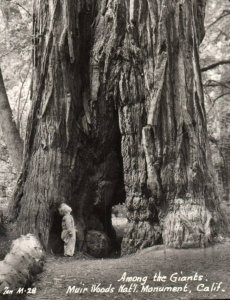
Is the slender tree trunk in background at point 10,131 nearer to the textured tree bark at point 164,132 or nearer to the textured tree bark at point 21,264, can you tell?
the textured tree bark at point 164,132

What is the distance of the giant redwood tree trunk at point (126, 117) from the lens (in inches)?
244

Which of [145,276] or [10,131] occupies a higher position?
[10,131]

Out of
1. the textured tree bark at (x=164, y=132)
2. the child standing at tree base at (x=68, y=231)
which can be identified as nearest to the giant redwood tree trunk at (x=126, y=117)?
the textured tree bark at (x=164, y=132)

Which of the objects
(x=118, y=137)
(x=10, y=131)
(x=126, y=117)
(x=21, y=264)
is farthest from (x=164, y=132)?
(x=10, y=131)

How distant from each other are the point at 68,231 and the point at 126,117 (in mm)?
1815

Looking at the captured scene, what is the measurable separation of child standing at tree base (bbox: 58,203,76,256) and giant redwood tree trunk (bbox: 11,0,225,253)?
7.3 inches

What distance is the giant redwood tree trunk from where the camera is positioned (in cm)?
619

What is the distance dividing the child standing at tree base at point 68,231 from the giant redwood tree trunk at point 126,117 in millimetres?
185

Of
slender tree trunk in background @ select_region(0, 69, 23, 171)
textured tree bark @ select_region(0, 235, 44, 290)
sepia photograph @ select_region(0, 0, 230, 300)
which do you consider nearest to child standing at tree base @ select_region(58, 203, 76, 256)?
sepia photograph @ select_region(0, 0, 230, 300)

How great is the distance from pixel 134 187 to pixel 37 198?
139 centimetres

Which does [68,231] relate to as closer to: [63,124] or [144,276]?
[63,124]

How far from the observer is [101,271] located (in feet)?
16.9

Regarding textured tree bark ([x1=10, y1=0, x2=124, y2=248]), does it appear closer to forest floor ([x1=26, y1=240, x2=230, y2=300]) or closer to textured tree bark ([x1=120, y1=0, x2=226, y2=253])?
textured tree bark ([x1=120, y1=0, x2=226, y2=253])

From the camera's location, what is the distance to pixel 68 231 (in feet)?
21.0
